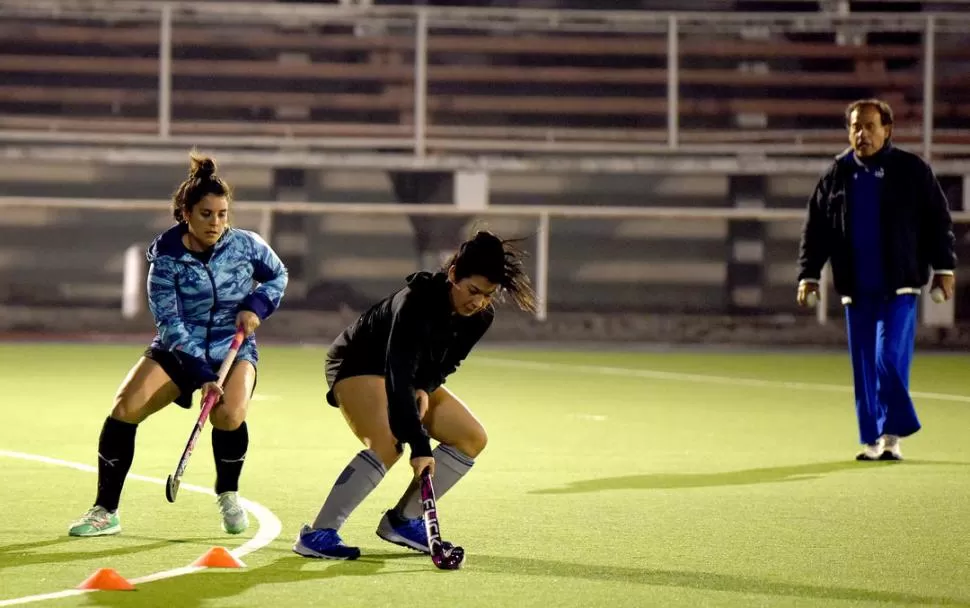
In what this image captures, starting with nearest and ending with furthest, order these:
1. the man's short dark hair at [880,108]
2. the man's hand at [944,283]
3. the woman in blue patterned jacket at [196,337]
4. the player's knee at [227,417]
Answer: the woman in blue patterned jacket at [196,337] → the player's knee at [227,417] → the man's short dark hair at [880,108] → the man's hand at [944,283]

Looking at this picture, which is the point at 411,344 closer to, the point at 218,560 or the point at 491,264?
the point at 491,264

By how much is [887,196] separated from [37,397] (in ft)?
21.9

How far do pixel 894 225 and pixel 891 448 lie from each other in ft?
4.16

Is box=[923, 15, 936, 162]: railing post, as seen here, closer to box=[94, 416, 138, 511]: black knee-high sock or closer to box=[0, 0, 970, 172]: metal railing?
box=[0, 0, 970, 172]: metal railing

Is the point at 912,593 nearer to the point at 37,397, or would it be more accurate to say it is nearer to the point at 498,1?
the point at 37,397

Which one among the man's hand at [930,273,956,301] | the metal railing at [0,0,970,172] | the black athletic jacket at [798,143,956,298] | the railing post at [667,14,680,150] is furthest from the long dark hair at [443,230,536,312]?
the railing post at [667,14,680,150]

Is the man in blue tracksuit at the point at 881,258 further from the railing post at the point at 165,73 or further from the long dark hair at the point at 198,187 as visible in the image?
the railing post at the point at 165,73

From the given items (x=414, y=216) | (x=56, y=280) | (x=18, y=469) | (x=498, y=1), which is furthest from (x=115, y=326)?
(x=18, y=469)

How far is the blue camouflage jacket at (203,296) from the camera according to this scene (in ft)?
24.6

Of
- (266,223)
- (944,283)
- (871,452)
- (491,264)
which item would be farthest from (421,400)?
(266,223)

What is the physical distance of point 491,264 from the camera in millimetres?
6633

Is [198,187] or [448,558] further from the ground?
[198,187]

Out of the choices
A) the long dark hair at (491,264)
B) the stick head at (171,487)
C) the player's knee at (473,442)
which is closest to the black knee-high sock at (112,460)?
the stick head at (171,487)

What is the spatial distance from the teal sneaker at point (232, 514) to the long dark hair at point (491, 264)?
57.8 inches
